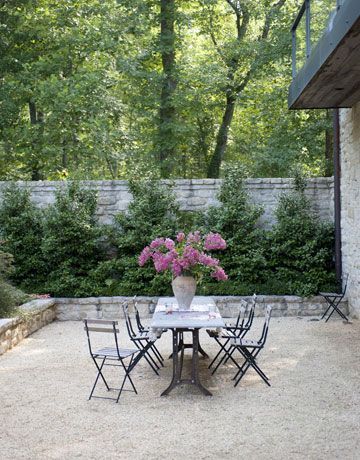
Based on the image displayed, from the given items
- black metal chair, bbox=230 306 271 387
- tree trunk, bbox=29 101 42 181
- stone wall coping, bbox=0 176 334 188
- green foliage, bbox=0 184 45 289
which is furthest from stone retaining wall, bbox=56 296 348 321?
tree trunk, bbox=29 101 42 181

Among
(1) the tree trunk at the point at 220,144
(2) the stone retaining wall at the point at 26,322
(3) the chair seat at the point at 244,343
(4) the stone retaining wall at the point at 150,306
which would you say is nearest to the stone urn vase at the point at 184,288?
(3) the chair seat at the point at 244,343

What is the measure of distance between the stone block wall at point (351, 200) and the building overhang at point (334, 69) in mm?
591

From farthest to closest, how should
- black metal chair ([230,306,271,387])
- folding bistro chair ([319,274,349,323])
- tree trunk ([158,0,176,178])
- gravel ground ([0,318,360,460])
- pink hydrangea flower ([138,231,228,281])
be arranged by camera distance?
tree trunk ([158,0,176,178]) < folding bistro chair ([319,274,349,323]) < pink hydrangea flower ([138,231,228,281]) < black metal chair ([230,306,271,387]) < gravel ground ([0,318,360,460])

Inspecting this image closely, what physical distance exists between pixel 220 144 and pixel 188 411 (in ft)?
42.8

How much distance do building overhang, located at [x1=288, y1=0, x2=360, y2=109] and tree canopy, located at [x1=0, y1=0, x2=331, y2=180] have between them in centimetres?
566

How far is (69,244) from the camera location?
11656mm

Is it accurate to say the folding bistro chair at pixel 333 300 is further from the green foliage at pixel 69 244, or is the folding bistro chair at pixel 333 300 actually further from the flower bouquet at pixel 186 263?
the green foliage at pixel 69 244

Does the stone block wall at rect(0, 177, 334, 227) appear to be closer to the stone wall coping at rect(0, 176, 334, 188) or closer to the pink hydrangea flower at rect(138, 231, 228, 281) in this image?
the stone wall coping at rect(0, 176, 334, 188)

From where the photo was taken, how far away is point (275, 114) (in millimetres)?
16297

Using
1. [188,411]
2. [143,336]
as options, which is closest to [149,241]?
[143,336]

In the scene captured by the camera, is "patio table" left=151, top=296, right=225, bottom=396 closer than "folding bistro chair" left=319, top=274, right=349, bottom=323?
Yes

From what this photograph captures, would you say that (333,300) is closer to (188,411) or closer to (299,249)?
(299,249)

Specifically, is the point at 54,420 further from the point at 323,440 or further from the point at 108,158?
the point at 108,158

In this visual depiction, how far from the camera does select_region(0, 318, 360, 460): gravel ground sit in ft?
15.5
